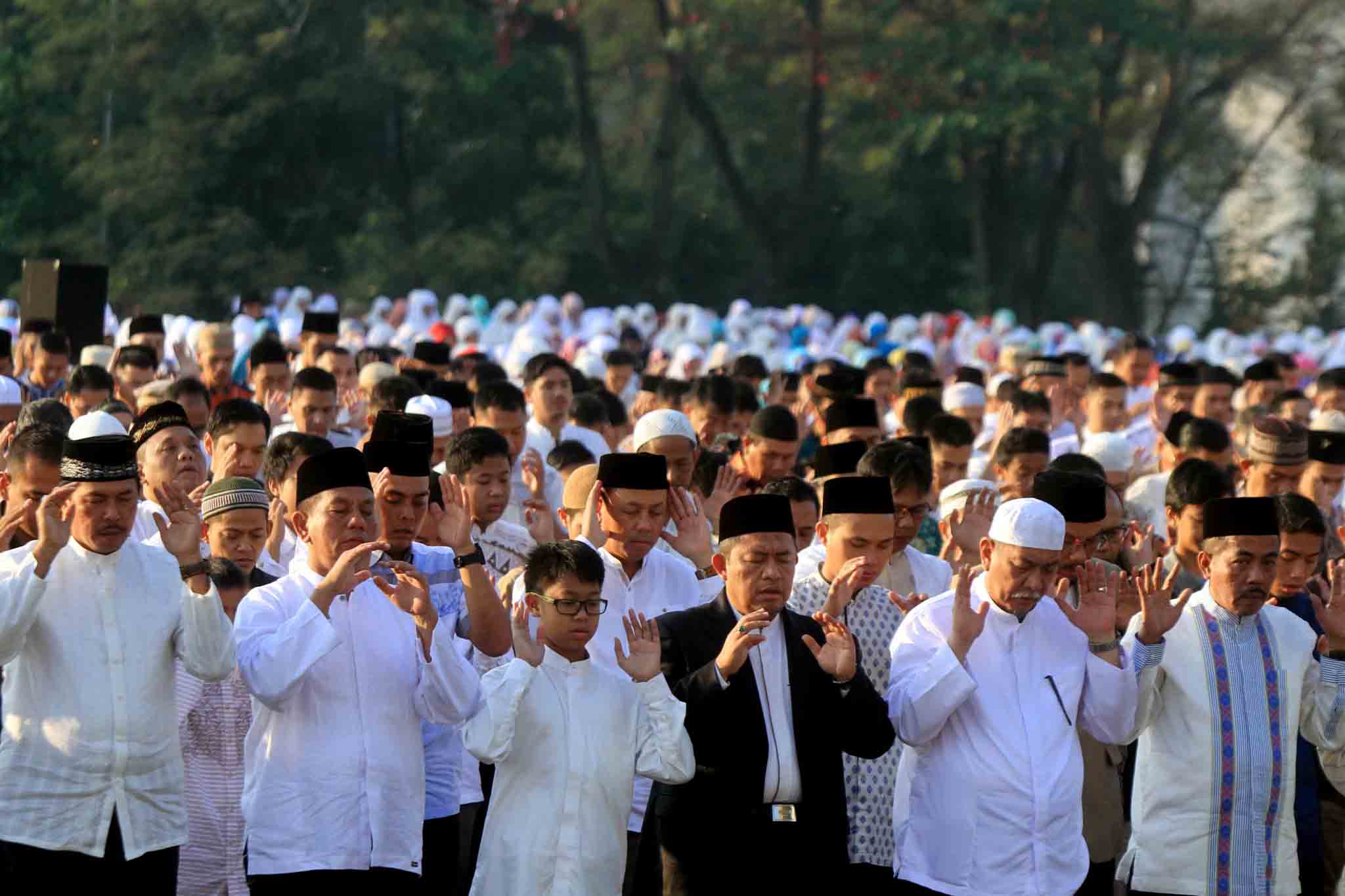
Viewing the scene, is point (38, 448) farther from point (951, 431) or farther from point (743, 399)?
point (743, 399)

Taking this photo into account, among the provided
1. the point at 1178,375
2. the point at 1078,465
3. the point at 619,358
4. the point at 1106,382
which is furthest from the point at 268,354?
the point at 1178,375

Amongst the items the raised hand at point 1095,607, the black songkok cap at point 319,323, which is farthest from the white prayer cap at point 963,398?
the raised hand at point 1095,607

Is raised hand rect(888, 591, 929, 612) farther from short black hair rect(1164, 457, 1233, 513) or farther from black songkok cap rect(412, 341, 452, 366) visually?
black songkok cap rect(412, 341, 452, 366)

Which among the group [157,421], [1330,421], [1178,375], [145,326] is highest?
[145,326]

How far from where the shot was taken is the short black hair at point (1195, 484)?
7.93 meters

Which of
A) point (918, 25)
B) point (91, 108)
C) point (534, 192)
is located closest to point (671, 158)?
point (534, 192)

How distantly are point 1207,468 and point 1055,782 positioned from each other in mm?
2017

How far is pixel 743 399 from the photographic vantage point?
11.6 meters

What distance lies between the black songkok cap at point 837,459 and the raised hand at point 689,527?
1.02 meters

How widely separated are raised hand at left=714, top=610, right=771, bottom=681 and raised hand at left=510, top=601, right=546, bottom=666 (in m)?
0.47

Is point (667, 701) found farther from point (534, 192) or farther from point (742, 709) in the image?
point (534, 192)

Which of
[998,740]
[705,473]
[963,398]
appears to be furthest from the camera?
[963,398]

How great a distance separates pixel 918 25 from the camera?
112 feet

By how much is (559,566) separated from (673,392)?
21.2 feet
